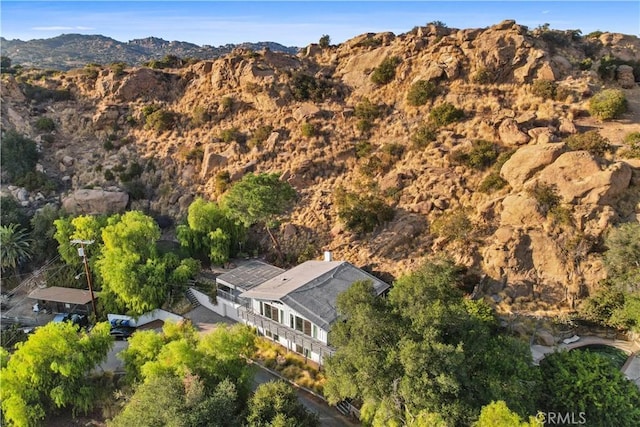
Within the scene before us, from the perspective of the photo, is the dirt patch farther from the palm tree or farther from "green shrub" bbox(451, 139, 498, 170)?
the palm tree

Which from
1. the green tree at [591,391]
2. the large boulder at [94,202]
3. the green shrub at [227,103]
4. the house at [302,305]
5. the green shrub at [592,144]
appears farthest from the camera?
the green shrub at [227,103]

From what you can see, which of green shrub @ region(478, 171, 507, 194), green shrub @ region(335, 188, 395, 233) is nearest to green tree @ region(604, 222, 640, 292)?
green shrub @ region(478, 171, 507, 194)

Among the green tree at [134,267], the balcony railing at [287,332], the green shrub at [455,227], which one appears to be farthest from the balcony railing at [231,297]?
the green shrub at [455,227]

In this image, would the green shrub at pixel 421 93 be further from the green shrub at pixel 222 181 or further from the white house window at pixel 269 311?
the white house window at pixel 269 311

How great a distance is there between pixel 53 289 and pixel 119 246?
749 cm

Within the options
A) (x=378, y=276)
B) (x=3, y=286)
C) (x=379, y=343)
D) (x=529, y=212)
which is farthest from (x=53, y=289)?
(x=529, y=212)

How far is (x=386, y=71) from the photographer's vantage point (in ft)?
140

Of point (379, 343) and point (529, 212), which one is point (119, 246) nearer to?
point (379, 343)

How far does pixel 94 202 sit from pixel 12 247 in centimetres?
772

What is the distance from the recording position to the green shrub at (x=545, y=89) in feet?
117

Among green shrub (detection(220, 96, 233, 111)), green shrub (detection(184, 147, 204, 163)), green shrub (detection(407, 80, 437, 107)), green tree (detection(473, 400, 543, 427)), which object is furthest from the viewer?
green shrub (detection(220, 96, 233, 111))

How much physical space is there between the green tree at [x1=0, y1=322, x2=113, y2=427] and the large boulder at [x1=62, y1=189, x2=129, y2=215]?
20439 mm

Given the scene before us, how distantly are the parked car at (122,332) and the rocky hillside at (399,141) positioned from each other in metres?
13.7

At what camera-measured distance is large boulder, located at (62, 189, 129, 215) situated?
3919cm
